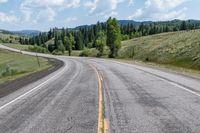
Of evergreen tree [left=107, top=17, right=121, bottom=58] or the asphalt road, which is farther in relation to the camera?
evergreen tree [left=107, top=17, right=121, bottom=58]

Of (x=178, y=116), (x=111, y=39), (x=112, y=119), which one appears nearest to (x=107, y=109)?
(x=112, y=119)

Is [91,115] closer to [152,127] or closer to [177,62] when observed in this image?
[152,127]

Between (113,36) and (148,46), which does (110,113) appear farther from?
(113,36)

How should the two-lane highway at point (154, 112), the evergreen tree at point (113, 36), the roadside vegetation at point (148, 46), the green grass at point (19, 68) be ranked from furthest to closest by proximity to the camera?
the evergreen tree at point (113, 36) → the roadside vegetation at point (148, 46) → the green grass at point (19, 68) → the two-lane highway at point (154, 112)

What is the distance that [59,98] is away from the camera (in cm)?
1391

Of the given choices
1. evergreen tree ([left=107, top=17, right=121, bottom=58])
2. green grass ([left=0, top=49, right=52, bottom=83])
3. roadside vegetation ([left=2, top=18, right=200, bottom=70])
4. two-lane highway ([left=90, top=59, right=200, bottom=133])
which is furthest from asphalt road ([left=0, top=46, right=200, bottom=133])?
evergreen tree ([left=107, top=17, right=121, bottom=58])

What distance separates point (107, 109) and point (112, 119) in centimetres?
162

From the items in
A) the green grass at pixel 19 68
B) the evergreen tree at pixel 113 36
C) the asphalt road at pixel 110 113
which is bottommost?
the green grass at pixel 19 68

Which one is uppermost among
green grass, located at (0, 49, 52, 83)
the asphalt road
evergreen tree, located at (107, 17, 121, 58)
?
evergreen tree, located at (107, 17, 121, 58)

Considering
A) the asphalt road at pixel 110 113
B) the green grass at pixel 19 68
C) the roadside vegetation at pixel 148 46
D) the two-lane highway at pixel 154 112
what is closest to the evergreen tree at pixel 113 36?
the roadside vegetation at pixel 148 46

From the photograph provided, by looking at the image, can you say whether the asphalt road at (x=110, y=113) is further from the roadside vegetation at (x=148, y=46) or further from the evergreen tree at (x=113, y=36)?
the evergreen tree at (x=113, y=36)

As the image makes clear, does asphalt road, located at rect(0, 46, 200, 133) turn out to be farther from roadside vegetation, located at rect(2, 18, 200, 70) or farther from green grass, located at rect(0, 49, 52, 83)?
roadside vegetation, located at rect(2, 18, 200, 70)

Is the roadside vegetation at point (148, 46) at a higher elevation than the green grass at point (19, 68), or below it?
higher

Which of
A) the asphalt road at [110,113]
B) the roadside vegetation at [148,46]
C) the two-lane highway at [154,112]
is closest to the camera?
the two-lane highway at [154,112]
